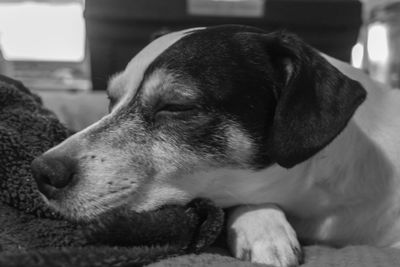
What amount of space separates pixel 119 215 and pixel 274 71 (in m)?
0.43

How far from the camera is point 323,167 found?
1.04 meters

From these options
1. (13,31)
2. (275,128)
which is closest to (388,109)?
(275,128)

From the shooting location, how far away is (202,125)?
958 millimetres

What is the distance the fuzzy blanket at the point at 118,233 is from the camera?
0.76 meters

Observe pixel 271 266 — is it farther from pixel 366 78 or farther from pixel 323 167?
pixel 366 78

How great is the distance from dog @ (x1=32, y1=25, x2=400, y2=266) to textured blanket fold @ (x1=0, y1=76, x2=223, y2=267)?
0.14 feet

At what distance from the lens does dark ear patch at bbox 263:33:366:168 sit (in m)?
0.89

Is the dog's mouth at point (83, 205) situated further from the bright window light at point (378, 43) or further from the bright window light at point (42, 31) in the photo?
the bright window light at point (42, 31)

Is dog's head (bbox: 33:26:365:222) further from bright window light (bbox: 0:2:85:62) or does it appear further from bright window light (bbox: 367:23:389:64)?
bright window light (bbox: 0:2:85:62)

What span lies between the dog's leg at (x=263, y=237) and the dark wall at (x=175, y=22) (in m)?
1.95

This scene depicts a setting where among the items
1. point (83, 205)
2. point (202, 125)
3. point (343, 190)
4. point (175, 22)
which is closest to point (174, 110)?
point (202, 125)

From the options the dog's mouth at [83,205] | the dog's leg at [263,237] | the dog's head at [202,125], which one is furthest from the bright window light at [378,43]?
the dog's mouth at [83,205]

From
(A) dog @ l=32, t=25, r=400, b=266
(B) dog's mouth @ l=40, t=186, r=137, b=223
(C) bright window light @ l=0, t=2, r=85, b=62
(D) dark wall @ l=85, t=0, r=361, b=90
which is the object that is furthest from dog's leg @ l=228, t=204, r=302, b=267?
(C) bright window light @ l=0, t=2, r=85, b=62

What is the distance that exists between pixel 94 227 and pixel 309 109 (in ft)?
1.44
